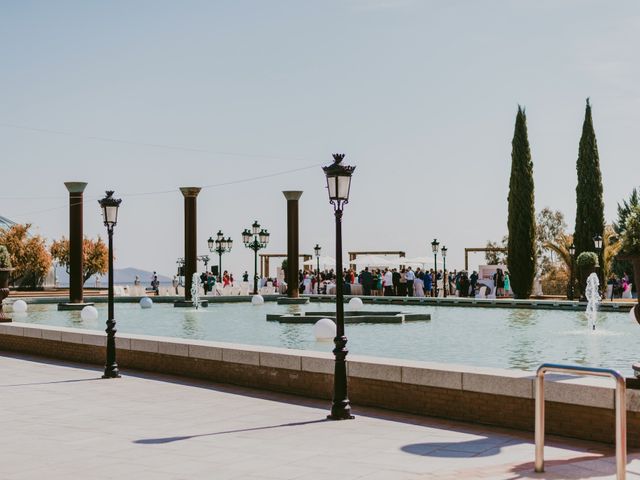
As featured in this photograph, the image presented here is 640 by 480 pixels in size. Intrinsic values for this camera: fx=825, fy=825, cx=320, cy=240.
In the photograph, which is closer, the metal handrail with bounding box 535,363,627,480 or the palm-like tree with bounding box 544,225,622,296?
the metal handrail with bounding box 535,363,627,480

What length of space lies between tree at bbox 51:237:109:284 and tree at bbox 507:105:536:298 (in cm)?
4307

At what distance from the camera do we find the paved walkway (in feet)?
22.1

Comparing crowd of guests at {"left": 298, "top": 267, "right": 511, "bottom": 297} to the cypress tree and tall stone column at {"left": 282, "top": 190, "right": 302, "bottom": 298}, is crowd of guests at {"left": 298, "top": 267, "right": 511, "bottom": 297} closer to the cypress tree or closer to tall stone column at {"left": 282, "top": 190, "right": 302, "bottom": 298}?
the cypress tree

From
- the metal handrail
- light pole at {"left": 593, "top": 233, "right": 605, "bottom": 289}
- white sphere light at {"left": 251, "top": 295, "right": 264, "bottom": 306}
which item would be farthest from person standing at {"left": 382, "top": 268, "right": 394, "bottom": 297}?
the metal handrail

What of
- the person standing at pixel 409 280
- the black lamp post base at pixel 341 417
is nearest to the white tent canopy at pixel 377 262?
the person standing at pixel 409 280

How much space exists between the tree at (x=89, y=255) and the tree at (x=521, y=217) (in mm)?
43075

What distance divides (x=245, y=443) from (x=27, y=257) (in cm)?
6133

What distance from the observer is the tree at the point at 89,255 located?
73.4 m

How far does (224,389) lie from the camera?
11695 millimetres

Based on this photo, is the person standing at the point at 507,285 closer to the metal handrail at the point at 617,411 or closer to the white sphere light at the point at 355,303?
the white sphere light at the point at 355,303

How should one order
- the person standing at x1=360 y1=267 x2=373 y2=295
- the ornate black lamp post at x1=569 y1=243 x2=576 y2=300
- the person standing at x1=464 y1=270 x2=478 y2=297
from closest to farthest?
the ornate black lamp post at x1=569 y1=243 x2=576 y2=300, the person standing at x1=464 y1=270 x2=478 y2=297, the person standing at x1=360 y1=267 x2=373 y2=295

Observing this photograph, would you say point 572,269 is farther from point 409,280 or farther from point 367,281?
point 367,281

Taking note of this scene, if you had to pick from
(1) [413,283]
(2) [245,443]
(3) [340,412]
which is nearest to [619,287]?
(1) [413,283]

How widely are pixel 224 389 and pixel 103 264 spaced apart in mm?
65452
